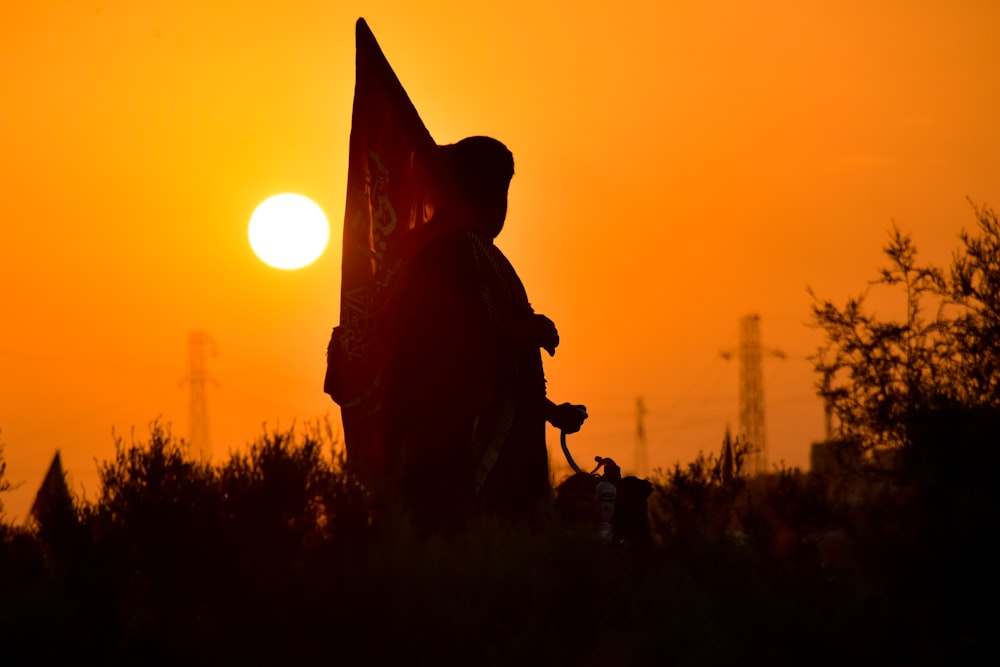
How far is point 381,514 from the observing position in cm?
889

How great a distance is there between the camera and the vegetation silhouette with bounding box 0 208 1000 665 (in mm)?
7691

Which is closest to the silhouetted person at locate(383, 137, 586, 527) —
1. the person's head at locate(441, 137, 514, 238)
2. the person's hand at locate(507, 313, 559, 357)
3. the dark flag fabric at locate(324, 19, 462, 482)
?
the person's hand at locate(507, 313, 559, 357)

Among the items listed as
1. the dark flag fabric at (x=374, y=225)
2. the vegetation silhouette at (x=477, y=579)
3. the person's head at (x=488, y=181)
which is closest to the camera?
the vegetation silhouette at (x=477, y=579)

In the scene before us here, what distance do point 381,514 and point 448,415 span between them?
1.34 meters

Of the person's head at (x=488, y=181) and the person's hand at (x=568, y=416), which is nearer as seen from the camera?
the person's hand at (x=568, y=416)

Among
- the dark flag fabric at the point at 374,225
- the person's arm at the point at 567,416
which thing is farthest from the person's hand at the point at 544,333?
the dark flag fabric at the point at 374,225

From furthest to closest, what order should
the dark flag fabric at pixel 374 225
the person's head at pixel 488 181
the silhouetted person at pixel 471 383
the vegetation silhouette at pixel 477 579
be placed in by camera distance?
the dark flag fabric at pixel 374 225, the person's head at pixel 488 181, the silhouetted person at pixel 471 383, the vegetation silhouette at pixel 477 579

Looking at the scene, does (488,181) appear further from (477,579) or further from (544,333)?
(477,579)

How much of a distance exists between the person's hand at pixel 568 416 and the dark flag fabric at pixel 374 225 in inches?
41.6

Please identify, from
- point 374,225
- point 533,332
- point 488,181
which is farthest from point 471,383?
point 374,225

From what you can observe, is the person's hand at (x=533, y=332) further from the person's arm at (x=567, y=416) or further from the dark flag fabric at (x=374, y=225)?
the dark flag fabric at (x=374, y=225)

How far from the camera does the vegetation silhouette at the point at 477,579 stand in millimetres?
7691

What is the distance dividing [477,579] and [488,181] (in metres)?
3.37

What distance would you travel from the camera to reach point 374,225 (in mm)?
11398
